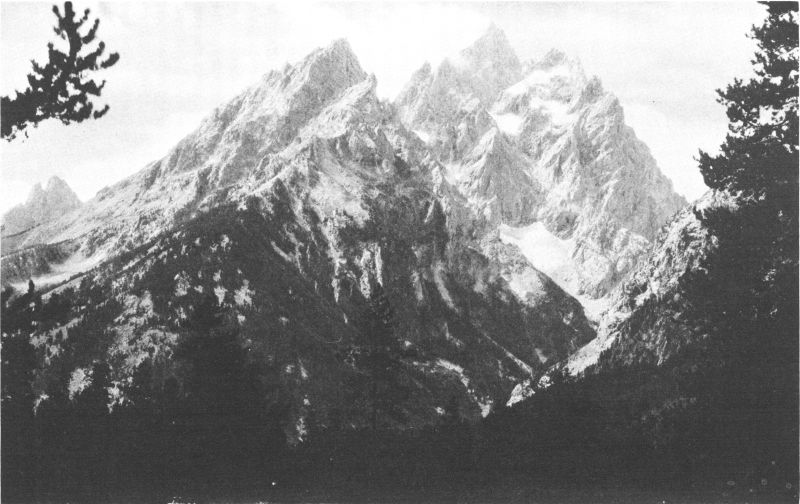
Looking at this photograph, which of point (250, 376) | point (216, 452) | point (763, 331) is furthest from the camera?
point (250, 376)

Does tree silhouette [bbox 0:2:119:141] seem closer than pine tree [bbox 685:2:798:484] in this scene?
Yes

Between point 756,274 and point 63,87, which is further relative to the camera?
point 756,274

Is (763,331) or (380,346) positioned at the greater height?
(380,346)

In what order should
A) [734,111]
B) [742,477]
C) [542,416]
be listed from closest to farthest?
[742,477] < [734,111] < [542,416]

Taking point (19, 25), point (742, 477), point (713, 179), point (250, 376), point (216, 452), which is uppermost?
point (19, 25)

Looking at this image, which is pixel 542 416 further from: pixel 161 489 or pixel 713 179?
pixel 161 489

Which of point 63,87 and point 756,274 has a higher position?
point 63,87

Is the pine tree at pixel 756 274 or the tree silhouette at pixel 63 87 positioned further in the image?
the pine tree at pixel 756 274

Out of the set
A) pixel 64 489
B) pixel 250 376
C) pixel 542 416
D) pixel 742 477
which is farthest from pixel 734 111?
pixel 64 489
